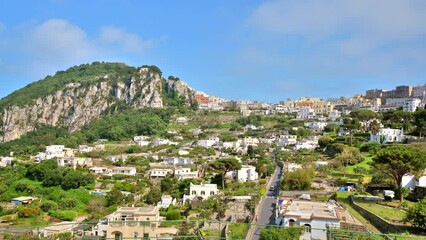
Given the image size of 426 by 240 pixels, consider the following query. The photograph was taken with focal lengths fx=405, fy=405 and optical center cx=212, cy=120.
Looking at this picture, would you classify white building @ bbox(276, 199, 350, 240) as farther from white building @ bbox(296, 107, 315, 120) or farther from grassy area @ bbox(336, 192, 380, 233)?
white building @ bbox(296, 107, 315, 120)

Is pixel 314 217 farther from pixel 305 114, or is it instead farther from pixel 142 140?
pixel 305 114

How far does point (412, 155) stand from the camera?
1636 cm

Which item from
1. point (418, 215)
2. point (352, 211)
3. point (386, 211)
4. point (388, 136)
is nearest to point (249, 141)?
point (388, 136)

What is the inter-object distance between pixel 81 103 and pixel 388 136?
62.9 metres

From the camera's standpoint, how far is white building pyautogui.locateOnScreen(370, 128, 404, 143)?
33.9 m

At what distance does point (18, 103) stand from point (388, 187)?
78.4 meters

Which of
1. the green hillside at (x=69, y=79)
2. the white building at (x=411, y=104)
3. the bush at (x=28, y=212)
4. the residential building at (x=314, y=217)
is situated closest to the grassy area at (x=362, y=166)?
the residential building at (x=314, y=217)

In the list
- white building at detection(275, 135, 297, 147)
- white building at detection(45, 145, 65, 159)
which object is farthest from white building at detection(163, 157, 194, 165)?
white building at detection(275, 135, 297, 147)

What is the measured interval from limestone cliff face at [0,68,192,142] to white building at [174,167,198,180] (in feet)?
144

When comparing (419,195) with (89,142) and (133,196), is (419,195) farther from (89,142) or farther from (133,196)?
(89,142)

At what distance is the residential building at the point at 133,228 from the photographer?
33.2 feet

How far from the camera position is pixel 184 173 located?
33.6 metres

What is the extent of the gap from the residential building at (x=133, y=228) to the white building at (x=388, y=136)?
22.5m

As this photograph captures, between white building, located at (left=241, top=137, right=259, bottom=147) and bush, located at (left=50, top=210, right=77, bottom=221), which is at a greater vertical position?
white building, located at (left=241, top=137, right=259, bottom=147)
